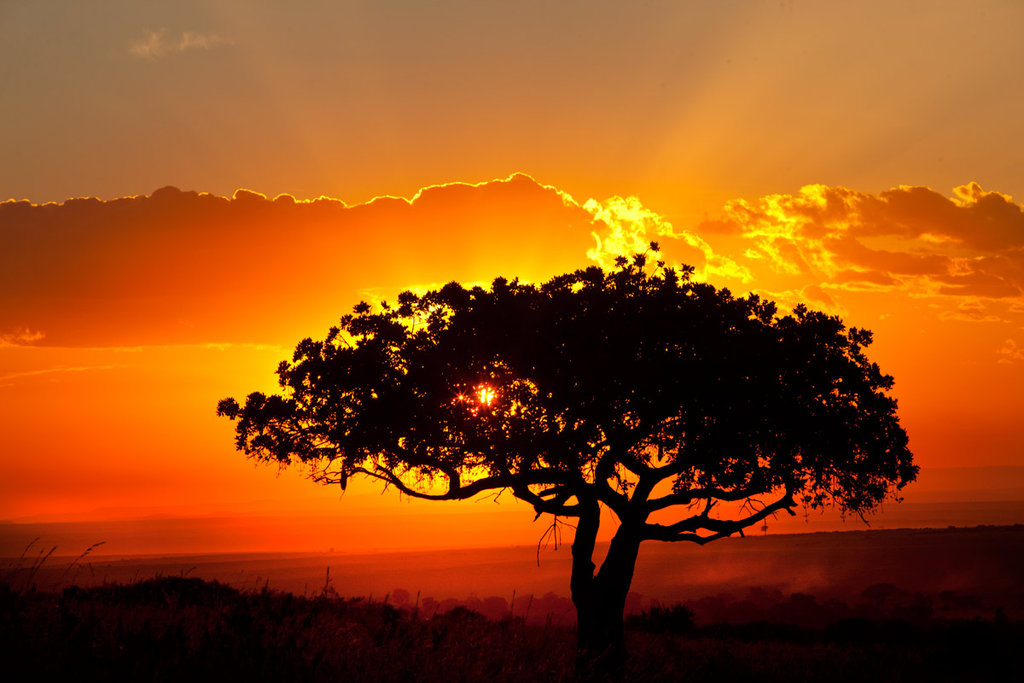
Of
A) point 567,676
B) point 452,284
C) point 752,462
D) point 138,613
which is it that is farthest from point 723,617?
point 138,613

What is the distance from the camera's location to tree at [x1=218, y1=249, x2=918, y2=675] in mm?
20969

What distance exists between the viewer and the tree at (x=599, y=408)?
20969 millimetres

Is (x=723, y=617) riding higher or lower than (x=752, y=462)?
lower

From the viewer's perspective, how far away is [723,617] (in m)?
37.3

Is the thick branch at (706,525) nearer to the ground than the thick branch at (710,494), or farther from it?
nearer to the ground

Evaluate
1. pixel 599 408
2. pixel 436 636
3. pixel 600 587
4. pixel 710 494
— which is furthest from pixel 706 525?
pixel 436 636

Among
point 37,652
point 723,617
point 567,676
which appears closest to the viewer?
point 37,652

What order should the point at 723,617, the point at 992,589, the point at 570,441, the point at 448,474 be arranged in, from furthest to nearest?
the point at 992,589 < the point at 723,617 < the point at 448,474 < the point at 570,441

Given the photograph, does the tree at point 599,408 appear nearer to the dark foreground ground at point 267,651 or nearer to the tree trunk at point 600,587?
the tree trunk at point 600,587

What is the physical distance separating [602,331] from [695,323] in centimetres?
251

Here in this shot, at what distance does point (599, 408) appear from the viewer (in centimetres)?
2072

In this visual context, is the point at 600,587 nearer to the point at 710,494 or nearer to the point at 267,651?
the point at 710,494

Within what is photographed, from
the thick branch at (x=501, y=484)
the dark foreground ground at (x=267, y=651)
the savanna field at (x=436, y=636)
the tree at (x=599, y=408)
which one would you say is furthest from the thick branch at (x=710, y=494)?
the dark foreground ground at (x=267, y=651)

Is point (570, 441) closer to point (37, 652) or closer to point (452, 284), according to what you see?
point (452, 284)
